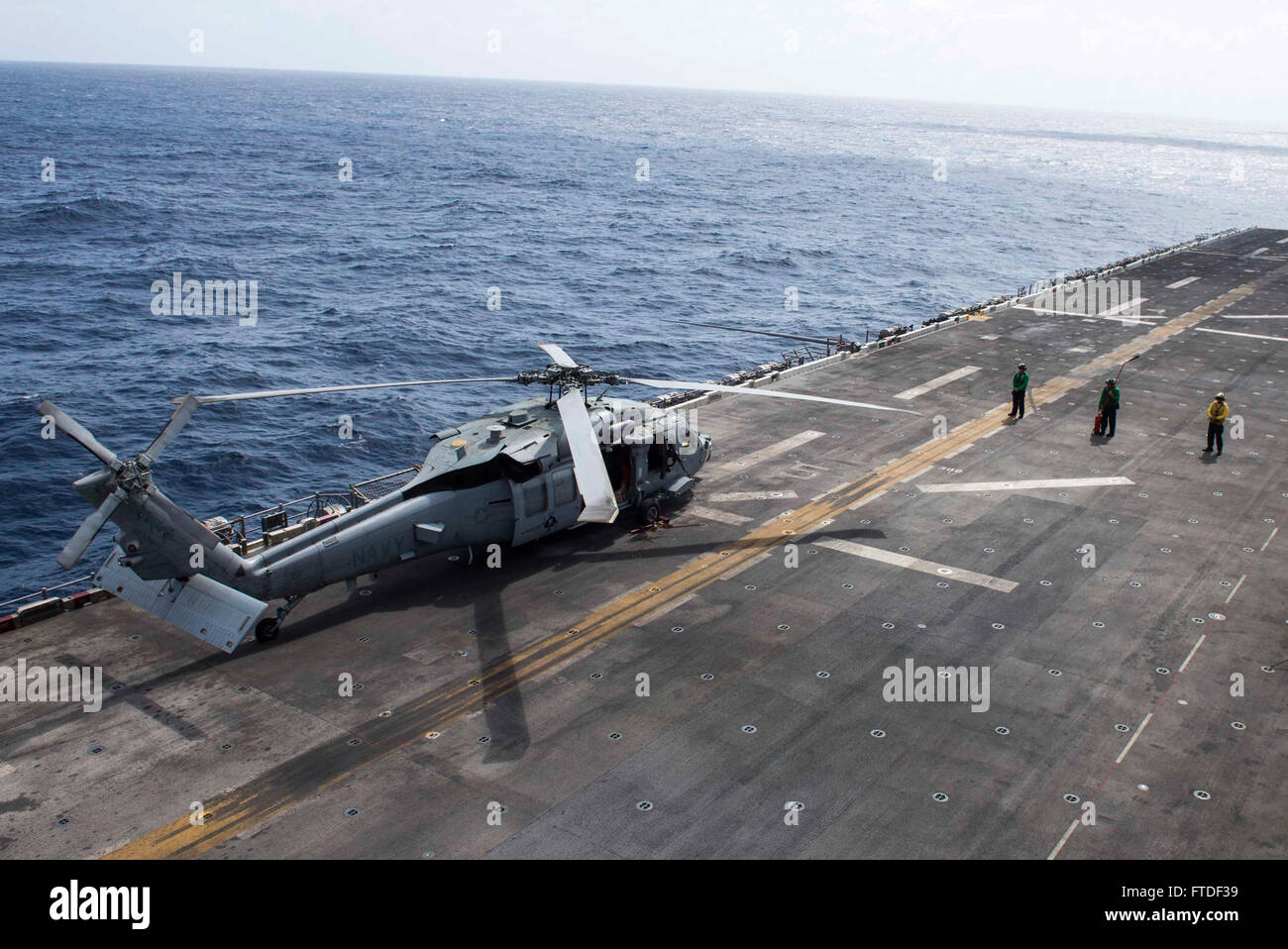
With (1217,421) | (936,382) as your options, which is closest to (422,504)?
(936,382)

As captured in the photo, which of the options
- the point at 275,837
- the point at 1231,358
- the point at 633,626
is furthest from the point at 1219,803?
the point at 1231,358

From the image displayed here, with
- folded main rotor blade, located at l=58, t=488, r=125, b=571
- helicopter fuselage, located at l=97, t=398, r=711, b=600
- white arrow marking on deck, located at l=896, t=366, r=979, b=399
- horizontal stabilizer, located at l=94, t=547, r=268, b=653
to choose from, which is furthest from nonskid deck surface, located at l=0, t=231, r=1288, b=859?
white arrow marking on deck, located at l=896, t=366, r=979, b=399

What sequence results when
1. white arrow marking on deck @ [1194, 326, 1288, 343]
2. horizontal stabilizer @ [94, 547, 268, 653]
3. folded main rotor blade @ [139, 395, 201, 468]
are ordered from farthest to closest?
white arrow marking on deck @ [1194, 326, 1288, 343] → horizontal stabilizer @ [94, 547, 268, 653] → folded main rotor blade @ [139, 395, 201, 468]

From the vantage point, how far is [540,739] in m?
16.5

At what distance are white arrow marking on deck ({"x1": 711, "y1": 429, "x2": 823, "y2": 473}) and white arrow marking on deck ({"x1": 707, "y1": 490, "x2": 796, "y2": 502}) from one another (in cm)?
179

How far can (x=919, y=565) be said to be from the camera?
23.0m

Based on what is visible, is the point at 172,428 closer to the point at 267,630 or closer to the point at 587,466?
the point at 267,630

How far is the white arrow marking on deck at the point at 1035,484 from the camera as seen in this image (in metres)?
27.6

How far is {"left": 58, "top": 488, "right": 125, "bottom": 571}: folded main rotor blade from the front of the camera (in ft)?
45.6

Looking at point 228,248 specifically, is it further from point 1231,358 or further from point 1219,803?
point 1219,803

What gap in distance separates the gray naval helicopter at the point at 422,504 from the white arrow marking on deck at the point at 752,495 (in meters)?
0.99

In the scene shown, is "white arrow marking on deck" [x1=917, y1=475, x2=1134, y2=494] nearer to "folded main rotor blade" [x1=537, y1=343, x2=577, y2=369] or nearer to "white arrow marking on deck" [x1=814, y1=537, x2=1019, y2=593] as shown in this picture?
"white arrow marking on deck" [x1=814, y1=537, x2=1019, y2=593]

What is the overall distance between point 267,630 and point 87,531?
5.06 m
